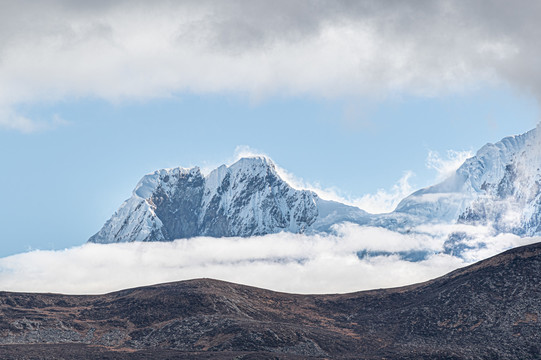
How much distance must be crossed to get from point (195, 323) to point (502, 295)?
81.1m

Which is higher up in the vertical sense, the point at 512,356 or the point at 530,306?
the point at 530,306

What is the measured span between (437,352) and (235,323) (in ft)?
166

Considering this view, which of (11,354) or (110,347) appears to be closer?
(11,354)

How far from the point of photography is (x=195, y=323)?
19888 cm

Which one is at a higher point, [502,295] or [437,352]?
[502,295]

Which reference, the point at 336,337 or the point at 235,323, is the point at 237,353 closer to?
the point at 235,323

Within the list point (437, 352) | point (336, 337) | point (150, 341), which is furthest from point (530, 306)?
point (150, 341)

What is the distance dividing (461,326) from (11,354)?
110 meters

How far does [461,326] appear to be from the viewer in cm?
19350

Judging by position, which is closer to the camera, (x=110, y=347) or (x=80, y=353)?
(x=80, y=353)

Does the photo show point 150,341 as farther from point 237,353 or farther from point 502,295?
point 502,295

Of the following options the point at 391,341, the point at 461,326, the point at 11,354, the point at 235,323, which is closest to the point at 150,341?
the point at 235,323

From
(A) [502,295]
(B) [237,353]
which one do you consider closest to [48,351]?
(B) [237,353]

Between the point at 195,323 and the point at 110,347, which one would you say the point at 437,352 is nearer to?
the point at 195,323
